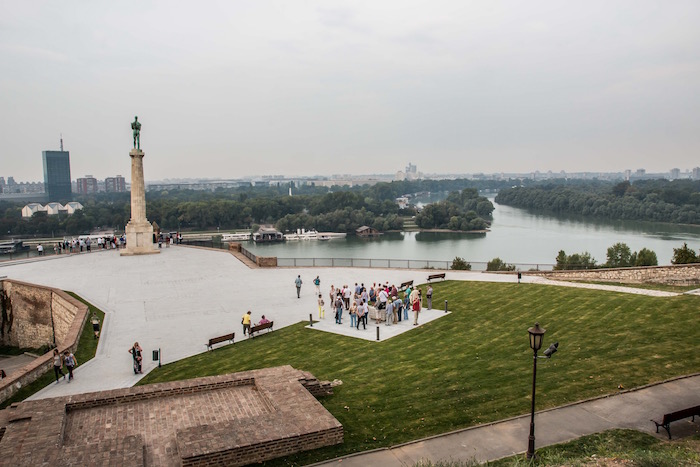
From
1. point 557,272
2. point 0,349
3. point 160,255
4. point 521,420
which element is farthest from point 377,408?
point 160,255

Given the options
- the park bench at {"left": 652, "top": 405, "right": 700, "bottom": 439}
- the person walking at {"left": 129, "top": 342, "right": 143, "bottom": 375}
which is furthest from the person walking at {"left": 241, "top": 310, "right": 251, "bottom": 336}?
the park bench at {"left": 652, "top": 405, "right": 700, "bottom": 439}

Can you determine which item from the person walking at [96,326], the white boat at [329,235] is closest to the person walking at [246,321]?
the person walking at [96,326]

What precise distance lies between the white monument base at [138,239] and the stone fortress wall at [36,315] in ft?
32.2

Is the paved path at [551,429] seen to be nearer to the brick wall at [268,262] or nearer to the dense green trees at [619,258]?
the brick wall at [268,262]

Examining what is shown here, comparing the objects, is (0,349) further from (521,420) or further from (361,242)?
(361,242)

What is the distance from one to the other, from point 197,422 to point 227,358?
16.4 ft

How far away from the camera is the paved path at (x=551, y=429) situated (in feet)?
28.6

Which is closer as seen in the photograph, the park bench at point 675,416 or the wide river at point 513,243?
the park bench at point 675,416

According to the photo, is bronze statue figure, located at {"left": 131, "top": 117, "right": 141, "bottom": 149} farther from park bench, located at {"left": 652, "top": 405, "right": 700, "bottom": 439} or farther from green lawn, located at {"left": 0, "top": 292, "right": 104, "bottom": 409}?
park bench, located at {"left": 652, "top": 405, "right": 700, "bottom": 439}

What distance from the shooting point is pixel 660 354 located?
13.1 meters

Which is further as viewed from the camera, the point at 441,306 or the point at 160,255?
the point at 160,255

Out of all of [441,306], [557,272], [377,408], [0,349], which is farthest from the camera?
[557,272]

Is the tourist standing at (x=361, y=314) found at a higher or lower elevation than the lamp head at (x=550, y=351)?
lower

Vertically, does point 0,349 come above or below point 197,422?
below
